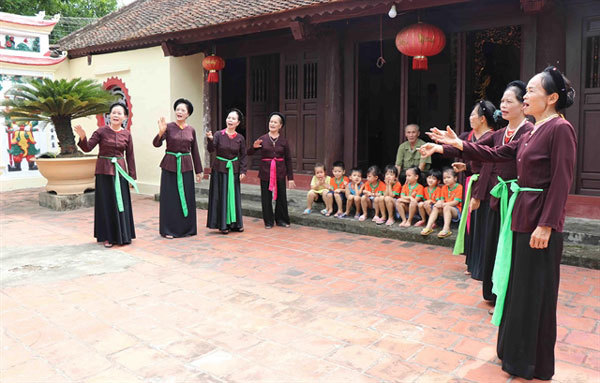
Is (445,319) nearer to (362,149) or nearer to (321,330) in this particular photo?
(321,330)

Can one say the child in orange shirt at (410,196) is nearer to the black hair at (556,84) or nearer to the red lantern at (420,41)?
the red lantern at (420,41)

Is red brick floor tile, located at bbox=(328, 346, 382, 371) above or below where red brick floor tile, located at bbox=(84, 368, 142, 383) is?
above

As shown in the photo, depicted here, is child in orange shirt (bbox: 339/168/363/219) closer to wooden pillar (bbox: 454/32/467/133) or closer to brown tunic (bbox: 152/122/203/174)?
wooden pillar (bbox: 454/32/467/133)

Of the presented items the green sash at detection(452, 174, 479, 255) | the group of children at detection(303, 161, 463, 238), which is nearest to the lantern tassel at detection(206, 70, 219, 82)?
the group of children at detection(303, 161, 463, 238)

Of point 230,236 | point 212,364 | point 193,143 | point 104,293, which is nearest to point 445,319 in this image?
point 212,364

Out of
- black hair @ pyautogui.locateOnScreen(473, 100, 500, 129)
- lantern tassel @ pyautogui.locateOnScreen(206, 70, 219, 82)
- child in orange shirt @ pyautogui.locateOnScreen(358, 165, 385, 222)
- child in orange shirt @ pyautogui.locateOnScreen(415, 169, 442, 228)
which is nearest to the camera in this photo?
black hair @ pyautogui.locateOnScreen(473, 100, 500, 129)

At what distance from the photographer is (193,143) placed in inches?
271

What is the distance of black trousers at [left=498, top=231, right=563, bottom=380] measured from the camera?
2805mm

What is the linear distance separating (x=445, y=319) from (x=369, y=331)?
2.17 feet

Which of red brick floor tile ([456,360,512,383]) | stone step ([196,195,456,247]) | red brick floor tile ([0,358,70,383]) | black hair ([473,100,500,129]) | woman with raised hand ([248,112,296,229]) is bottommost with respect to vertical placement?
red brick floor tile ([0,358,70,383])

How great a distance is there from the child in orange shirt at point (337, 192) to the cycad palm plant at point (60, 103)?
4937 millimetres

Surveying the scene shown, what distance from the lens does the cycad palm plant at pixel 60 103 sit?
904cm

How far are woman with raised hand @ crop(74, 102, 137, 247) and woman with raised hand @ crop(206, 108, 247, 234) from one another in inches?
45.5

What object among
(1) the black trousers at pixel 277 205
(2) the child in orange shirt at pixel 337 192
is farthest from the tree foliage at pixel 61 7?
(2) the child in orange shirt at pixel 337 192
